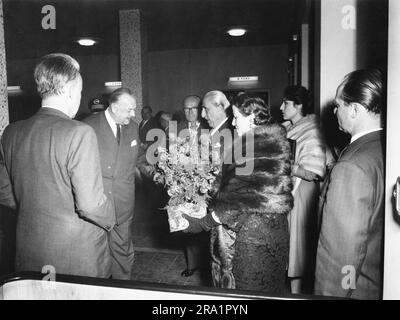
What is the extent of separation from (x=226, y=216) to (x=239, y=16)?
6.47 meters

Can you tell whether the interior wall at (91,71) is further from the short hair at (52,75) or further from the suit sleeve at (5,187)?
the short hair at (52,75)

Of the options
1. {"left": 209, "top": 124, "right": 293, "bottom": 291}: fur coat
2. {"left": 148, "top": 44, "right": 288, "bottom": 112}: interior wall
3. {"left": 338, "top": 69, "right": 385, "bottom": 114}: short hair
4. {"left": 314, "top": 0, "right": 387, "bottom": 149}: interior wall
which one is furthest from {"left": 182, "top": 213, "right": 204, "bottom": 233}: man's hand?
{"left": 148, "top": 44, "right": 288, "bottom": 112}: interior wall

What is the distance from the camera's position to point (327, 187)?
1.63m

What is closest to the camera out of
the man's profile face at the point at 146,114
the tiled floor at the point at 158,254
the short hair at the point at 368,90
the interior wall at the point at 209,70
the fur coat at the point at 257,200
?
the short hair at the point at 368,90

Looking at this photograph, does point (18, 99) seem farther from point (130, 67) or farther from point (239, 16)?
point (239, 16)

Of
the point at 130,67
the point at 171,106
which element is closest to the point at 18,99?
the point at 171,106

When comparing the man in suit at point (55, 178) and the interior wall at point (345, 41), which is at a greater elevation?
the interior wall at point (345, 41)

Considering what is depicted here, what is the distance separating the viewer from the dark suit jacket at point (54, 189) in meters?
1.77

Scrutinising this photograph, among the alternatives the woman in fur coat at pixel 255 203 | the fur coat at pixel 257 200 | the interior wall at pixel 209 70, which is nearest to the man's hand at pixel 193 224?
the woman in fur coat at pixel 255 203

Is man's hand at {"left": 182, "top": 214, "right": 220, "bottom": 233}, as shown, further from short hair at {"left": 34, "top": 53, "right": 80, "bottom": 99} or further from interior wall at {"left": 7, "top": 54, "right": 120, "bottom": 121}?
interior wall at {"left": 7, "top": 54, "right": 120, "bottom": 121}

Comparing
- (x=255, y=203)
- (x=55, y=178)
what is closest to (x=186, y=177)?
(x=255, y=203)

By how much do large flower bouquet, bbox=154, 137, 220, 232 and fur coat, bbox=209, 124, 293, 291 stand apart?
0.35ft

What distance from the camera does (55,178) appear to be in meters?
1.81

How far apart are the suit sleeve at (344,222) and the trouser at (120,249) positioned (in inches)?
84.3
